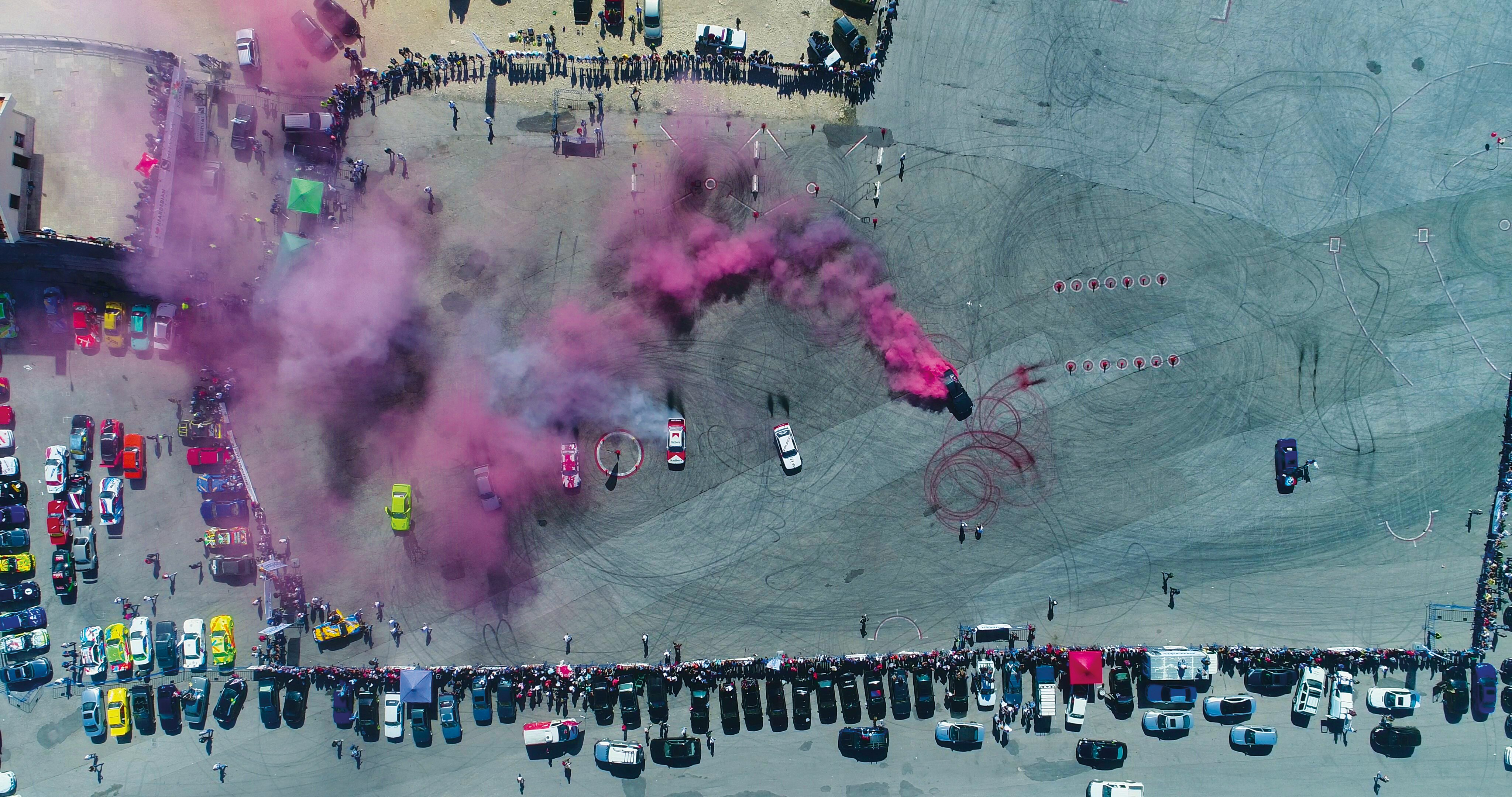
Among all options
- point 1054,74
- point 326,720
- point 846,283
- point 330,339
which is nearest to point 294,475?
point 330,339

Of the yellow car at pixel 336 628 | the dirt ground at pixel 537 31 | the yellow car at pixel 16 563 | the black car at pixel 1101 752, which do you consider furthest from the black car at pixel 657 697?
the yellow car at pixel 16 563

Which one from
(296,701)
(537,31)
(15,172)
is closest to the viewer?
(15,172)

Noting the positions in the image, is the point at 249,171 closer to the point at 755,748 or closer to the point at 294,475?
the point at 294,475

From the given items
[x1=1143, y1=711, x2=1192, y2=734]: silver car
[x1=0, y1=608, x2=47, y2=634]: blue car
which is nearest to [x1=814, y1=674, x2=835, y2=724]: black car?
[x1=1143, y1=711, x2=1192, y2=734]: silver car

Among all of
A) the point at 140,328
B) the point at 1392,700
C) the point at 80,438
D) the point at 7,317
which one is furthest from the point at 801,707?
the point at 7,317

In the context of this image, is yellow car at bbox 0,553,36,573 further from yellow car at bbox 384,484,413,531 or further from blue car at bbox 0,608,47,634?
yellow car at bbox 384,484,413,531

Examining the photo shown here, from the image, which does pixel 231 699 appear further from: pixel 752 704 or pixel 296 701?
pixel 752 704
